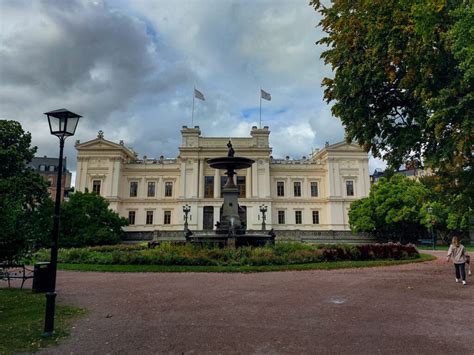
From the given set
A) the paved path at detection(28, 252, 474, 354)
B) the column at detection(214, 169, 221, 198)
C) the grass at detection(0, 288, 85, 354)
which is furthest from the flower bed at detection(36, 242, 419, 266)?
the column at detection(214, 169, 221, 198)

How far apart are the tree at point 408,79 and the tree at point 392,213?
88.3 feet

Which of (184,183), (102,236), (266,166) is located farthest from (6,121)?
(266,166)

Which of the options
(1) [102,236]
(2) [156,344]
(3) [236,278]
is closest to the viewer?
(2) [156,344]

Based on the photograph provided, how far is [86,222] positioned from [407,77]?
96.6ft

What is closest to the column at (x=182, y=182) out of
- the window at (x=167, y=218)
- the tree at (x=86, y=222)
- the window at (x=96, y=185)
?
the window at (x=167, y=218)

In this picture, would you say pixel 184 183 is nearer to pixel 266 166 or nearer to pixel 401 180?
pixel 266 166

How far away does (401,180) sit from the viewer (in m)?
45.4

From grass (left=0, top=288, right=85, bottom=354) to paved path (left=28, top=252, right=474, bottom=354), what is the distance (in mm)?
332

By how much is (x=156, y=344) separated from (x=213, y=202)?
52.2 m

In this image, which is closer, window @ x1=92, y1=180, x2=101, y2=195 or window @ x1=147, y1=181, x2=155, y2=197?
window @ x1=92, y1=180, x2=101, y2=195

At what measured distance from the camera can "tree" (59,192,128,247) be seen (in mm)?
31906

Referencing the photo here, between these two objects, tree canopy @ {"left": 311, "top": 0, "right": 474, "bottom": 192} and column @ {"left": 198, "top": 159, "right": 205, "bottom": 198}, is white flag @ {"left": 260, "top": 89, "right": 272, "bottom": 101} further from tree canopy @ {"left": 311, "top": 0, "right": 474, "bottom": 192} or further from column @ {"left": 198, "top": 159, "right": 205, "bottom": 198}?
tree canopy @ {"left": 311, "top": 0, "right": 474, "bottom": 192}

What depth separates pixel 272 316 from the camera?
7.21m

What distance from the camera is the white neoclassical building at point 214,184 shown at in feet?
189
